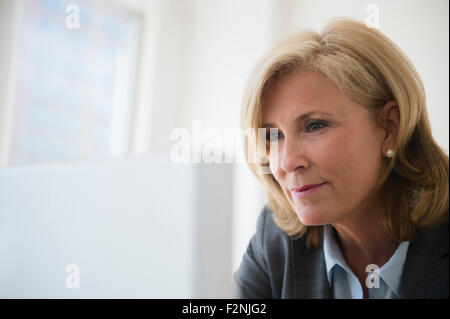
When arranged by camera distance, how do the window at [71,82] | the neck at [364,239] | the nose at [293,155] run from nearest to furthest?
the nose at [293,155] → the neck at [364,239] → the window at [71,82]

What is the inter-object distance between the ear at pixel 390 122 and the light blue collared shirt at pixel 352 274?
0.19 m

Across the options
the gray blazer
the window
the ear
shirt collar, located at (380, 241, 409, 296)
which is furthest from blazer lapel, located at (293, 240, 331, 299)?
the window

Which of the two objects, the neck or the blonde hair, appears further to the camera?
the neck

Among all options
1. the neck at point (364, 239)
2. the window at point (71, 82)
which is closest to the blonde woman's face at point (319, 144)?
the neck at point (364, 239)

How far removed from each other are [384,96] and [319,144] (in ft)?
0.43

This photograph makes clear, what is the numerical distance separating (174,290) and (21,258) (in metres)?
0.26

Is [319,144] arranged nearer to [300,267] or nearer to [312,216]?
[312,216]

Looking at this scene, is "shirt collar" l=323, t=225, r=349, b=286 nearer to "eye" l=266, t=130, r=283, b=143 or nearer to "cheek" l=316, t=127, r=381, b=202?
"cheek" l=316, t=127, r=381, b=202

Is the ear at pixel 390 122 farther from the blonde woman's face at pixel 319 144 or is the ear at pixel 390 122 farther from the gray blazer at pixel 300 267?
the gray blazer at pixel 300 267

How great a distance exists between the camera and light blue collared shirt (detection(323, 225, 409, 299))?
0.59 m

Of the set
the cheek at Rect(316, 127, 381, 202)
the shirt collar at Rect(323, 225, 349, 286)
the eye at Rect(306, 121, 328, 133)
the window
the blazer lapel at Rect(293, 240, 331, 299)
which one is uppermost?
the window

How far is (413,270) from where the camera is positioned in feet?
1.86

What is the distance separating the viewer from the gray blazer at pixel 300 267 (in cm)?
56
